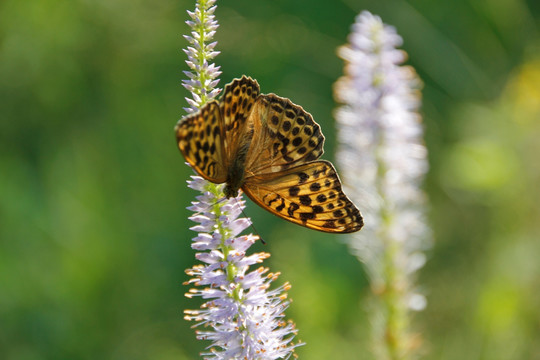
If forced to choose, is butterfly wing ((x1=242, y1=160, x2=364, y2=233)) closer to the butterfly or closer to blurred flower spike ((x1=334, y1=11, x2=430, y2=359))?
the butterfly

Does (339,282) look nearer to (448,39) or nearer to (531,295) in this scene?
(531,295)

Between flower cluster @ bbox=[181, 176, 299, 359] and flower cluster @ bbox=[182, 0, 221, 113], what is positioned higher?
flower cluster @ bbox=[182, 0, 221, 113]

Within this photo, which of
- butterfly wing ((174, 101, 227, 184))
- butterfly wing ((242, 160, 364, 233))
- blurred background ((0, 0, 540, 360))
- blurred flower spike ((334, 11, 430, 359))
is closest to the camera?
butterfly wing ((174, 101, 227, 184))

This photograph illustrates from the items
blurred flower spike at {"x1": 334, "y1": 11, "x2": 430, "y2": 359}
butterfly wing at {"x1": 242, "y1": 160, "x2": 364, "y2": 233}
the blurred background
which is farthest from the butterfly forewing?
the blurred background

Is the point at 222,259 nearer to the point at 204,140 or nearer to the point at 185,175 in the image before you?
the point at 204,140

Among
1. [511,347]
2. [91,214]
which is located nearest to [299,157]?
[511,347]

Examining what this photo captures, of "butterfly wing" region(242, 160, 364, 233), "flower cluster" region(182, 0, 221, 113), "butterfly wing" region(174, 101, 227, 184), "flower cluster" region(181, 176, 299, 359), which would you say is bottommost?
"flower cluster" region(181, 176, 299, 359)

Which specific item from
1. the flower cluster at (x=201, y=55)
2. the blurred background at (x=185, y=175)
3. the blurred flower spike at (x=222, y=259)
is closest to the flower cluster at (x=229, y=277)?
the blurred flower spike at (x=222, y=259)
